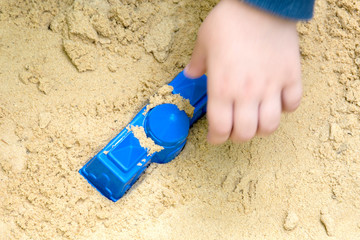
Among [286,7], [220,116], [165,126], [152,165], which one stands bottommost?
[152,165]

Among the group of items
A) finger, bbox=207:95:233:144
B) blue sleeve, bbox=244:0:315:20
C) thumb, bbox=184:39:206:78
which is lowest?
finger, bbox=207:95:233:144

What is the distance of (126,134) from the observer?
3.15ft

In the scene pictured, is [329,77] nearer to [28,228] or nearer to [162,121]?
[162,121]

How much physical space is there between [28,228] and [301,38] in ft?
2.46

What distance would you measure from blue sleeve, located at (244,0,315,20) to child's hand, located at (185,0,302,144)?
26 mm

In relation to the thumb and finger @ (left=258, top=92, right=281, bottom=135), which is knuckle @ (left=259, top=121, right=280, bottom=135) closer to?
finger @ (left=258, top=92, right=281, bottom=135)

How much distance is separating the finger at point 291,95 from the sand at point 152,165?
0.56 feet

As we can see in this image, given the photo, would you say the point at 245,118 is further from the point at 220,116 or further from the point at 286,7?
the point at 286,7

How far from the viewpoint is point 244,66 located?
787mm

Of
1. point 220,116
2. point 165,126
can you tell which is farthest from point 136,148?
point 220,116

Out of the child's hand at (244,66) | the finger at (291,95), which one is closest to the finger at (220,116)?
the child's hand at (244,66)

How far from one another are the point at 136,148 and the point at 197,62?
0.79 feet

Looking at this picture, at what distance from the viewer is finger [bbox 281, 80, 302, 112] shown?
839 millimetres

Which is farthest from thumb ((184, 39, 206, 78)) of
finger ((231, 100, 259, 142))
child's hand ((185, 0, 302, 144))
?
finger ((231, 100, 259, 142))
